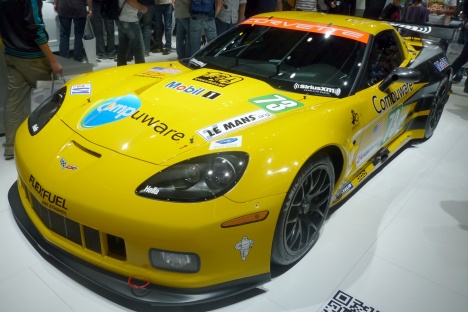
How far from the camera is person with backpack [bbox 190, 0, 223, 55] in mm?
4684

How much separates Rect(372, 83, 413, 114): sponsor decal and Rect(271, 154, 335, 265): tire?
63 cm

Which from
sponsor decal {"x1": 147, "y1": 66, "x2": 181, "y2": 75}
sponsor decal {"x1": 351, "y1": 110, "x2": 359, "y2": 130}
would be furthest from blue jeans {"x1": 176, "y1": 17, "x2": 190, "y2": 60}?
sponsor decal {"x1": 351, "y1": 110, "x2": 359, "y2": 130}

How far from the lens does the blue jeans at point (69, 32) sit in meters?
5.23

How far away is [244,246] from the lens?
1638 mm

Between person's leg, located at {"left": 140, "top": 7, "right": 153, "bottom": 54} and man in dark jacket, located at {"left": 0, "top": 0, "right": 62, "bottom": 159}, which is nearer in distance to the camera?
man in dark jacket, located at {"left": 0, "top": 0, "right": 62, "bottom": 159}

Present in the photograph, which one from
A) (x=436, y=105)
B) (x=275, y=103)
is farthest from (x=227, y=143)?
(x=436, y=105)

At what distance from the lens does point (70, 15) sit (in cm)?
507

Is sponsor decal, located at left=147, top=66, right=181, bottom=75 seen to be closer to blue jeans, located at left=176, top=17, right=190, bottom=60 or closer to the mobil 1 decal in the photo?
the mobil 1 decal

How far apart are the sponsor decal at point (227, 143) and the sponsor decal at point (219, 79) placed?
59 centimetres

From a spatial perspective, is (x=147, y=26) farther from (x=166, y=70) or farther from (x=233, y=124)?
(x=233, y=124)

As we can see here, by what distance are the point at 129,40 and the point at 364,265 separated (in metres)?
3.64

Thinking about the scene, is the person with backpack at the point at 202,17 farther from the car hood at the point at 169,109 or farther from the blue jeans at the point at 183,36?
the car hood at the point at 169,109

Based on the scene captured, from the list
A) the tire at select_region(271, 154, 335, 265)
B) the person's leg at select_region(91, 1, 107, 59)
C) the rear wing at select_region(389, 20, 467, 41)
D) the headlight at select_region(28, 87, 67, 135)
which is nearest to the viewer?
the tire at select_region(271, 154, 335, 265)

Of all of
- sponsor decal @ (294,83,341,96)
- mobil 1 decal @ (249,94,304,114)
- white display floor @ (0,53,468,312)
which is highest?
sponsor decal @ (294,83,341,96)
